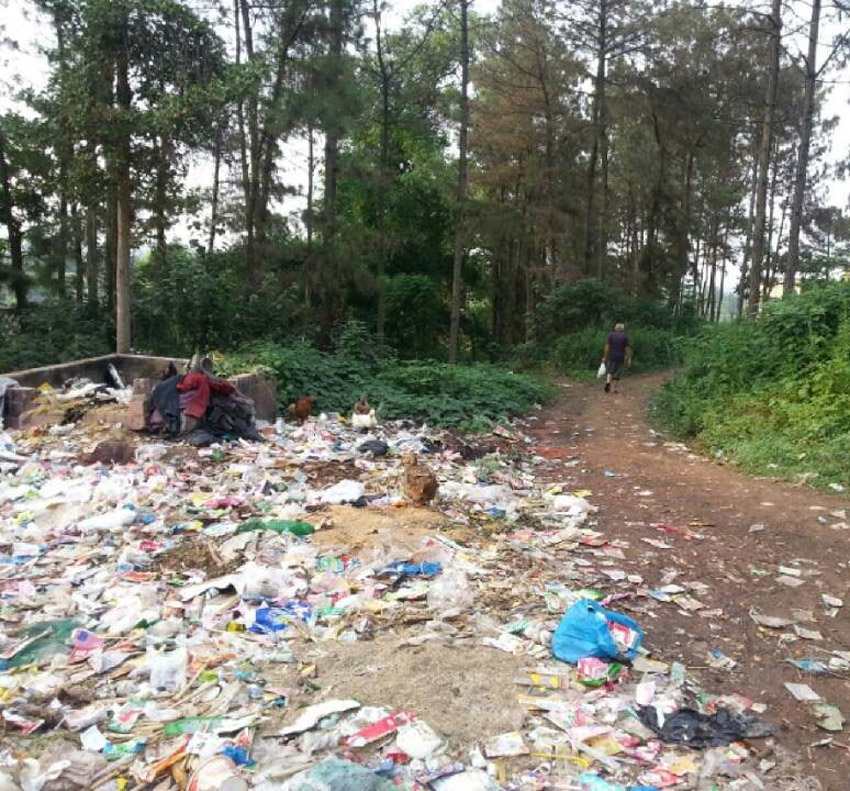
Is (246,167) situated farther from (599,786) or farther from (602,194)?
(599,786)

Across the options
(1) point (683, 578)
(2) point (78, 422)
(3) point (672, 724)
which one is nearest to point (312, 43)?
(2) point (78, 422)

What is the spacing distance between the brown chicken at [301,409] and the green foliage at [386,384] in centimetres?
20

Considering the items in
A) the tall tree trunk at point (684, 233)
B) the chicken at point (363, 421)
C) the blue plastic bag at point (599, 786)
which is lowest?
the blue plastic bag at point (599, 786)

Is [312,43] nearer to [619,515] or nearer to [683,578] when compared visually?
[619,515]

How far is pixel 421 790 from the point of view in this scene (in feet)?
8.21

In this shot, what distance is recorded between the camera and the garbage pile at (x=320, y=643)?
263 centimetres

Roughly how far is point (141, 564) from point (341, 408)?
5.60 metres

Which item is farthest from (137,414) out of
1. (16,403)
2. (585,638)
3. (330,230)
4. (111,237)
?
(111,237)

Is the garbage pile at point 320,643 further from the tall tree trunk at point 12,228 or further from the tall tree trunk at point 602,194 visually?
the tall tree trunk at point 602,194

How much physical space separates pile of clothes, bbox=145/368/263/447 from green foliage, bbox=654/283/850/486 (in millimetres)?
5338

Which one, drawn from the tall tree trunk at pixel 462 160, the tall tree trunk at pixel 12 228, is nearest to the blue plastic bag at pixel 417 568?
the tall tree trunk at pixel 12 228

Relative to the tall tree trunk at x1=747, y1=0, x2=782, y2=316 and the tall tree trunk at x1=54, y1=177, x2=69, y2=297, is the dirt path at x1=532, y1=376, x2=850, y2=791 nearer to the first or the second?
the tall tree trunk at x1=747, y1=0, x2=782, y2=316

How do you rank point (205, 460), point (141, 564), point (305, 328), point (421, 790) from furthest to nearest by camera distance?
point (305, 328) < point (205, 460) < point (141, 564) < point (421, 790)

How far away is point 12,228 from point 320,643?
1377 centimetres
